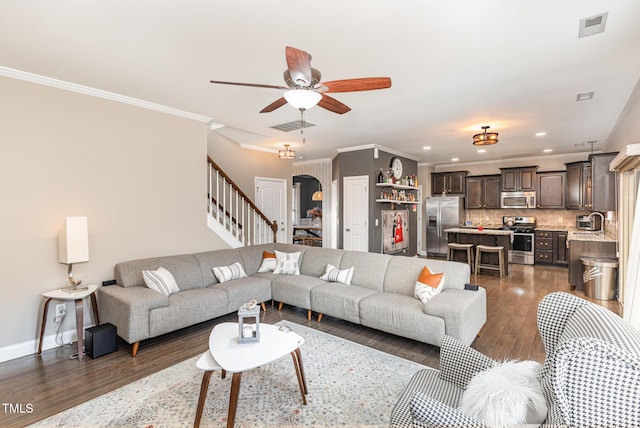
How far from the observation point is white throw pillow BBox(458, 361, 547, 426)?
1132 millimetres

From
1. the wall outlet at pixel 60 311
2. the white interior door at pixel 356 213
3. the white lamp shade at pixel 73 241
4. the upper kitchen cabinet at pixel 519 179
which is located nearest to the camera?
the white lamp shade at pixel 73 241

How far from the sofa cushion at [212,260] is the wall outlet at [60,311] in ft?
4.74

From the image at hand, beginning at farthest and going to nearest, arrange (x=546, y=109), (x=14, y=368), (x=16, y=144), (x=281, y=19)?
(x=546, y=109), (x=16, y=144), (x=14, y=368), (x=281, y=19)

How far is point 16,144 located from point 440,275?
4588 mm

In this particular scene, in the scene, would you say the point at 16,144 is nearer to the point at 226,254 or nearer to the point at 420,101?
the point at 226,254

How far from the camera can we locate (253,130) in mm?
5344

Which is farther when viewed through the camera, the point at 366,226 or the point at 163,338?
the point at 366,226

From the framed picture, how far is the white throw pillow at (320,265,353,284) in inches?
112

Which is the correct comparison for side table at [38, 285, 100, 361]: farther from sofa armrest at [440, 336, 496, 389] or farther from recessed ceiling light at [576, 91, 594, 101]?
recessed ceiling light at [576, 91, 594, 101]

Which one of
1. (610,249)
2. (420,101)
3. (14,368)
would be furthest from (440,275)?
(14,368)

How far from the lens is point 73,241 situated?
3.15 m

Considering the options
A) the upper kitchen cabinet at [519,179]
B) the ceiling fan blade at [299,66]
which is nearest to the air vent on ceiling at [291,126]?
the ceiling fan blade at [299,66]

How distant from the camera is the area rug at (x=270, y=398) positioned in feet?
6.91

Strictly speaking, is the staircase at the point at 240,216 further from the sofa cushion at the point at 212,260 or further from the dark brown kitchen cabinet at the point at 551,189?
the dark brown kitchen cabinet at the point at 551,189
